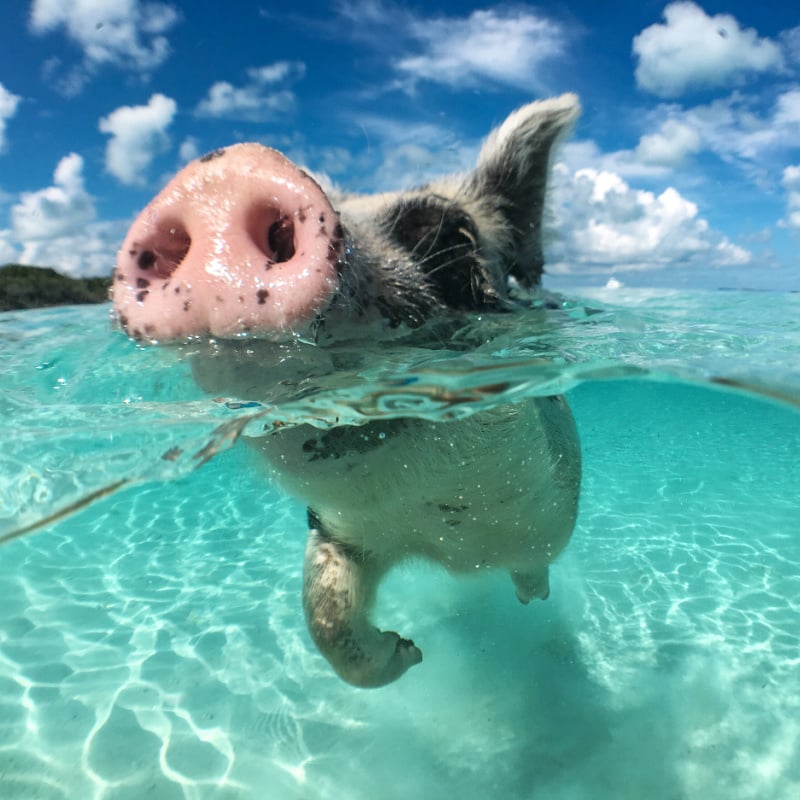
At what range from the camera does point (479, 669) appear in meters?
4.51

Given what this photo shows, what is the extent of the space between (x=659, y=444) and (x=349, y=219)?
522 inches

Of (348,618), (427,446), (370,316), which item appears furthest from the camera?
(348,618)

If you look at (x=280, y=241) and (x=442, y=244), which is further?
(x=442, y=244)

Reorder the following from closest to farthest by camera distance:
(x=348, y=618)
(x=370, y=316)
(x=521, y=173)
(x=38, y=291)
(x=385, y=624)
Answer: (x=370, y=316)
(x=348, y=618)
(x=521, y=173)
(x=385, y=624)
(x=38, y=291)

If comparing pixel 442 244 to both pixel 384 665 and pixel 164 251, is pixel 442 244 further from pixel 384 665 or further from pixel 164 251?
pixel 384 665

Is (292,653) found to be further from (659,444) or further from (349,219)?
(659,444)

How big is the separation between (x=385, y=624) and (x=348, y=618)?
198 cm

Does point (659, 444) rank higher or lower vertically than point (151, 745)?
lower

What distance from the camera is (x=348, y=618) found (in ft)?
10.9

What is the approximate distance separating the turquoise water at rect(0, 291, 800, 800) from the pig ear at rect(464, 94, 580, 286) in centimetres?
53

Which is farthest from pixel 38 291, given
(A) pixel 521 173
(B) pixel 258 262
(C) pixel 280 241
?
(B) pixel 258 262

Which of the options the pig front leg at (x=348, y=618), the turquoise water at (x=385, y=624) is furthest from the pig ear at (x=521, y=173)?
the pig front leg at (x=348, y=618)

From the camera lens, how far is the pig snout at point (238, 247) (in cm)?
205

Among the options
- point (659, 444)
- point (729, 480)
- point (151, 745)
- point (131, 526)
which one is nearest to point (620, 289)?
point (659, 444)
